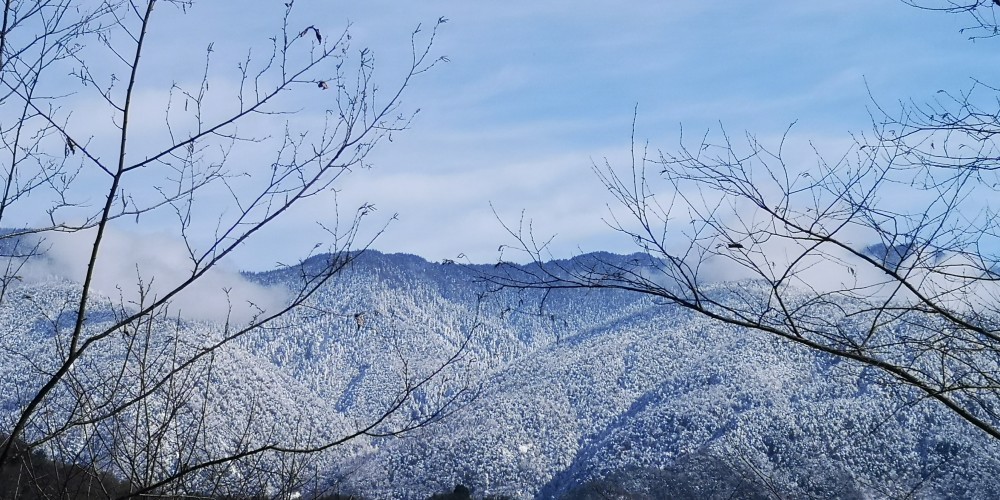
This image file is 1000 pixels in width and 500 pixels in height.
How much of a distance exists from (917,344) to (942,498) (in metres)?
35.4

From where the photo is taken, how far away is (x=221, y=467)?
5055mm

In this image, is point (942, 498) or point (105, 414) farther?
point (942, 498)

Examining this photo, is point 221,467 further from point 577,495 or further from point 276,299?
point 577,495

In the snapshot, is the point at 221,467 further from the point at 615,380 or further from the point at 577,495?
the point at 615,380

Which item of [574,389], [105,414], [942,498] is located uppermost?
[574,389]

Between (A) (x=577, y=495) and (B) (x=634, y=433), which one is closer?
(A) (x=577, y=495)

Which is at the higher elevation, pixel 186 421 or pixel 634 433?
pixel 634 433

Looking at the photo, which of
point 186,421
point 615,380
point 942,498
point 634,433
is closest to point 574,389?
point 615,380

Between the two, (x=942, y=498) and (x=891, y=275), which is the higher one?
(x=891, y=275)

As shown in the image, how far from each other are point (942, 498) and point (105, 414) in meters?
37.1

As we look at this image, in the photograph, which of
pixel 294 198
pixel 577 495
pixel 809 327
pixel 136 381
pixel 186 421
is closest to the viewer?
pixel 294 198

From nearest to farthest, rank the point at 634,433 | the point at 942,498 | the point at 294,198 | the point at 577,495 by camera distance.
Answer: the point at 294,198 → the point at 942,498 → the point at 577,495 → the point at 634,433

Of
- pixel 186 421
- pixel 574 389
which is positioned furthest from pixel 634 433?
pixel 186 421

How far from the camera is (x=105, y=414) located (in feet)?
13.4
